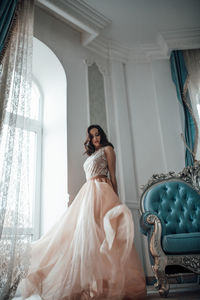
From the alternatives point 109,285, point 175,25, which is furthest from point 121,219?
point 175,25

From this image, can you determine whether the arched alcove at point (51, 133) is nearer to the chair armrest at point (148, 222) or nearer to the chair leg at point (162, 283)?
the chair armrest at point (148, 222)

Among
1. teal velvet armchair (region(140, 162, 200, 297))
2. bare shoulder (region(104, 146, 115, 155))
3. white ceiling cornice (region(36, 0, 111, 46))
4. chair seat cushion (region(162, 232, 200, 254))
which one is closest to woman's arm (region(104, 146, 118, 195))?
bare shoulder (region(104, 146, 115, 155))

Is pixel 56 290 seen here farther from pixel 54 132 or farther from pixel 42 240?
pixel 54 132

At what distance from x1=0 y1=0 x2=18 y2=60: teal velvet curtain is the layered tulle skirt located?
1.68 meters

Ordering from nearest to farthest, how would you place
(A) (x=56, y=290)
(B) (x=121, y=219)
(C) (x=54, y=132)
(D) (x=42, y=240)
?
(A) (x=56, y=290) < (B) (x=121, y=219) < (D) (x=42, y=240) < (C) (x=54, y=132)

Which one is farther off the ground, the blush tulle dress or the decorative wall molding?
the decorative wall molding

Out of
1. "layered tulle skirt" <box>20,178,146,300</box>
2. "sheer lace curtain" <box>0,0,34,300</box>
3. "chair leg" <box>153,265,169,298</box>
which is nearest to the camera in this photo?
"layered tulle skirt" <box>20,178,146,300</box>

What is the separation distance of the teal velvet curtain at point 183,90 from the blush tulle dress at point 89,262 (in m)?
1.85

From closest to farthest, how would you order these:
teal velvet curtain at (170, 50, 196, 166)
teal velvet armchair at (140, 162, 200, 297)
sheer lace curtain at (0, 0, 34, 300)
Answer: sheer lace curtain at (0, 0, 34, 300) → teal velvet armchair at (140, 162, 200, 297) → teal velvet curtain at (170, 50, 196, 166)

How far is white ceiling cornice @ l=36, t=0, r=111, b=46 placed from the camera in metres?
3.28

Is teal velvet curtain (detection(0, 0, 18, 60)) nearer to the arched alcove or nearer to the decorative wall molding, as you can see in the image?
the arched alcove

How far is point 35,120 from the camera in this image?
357 cm

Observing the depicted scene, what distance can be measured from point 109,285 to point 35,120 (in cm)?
248

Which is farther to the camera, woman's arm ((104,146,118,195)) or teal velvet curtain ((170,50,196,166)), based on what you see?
teal velvet curtain ((170,50,196,166))
